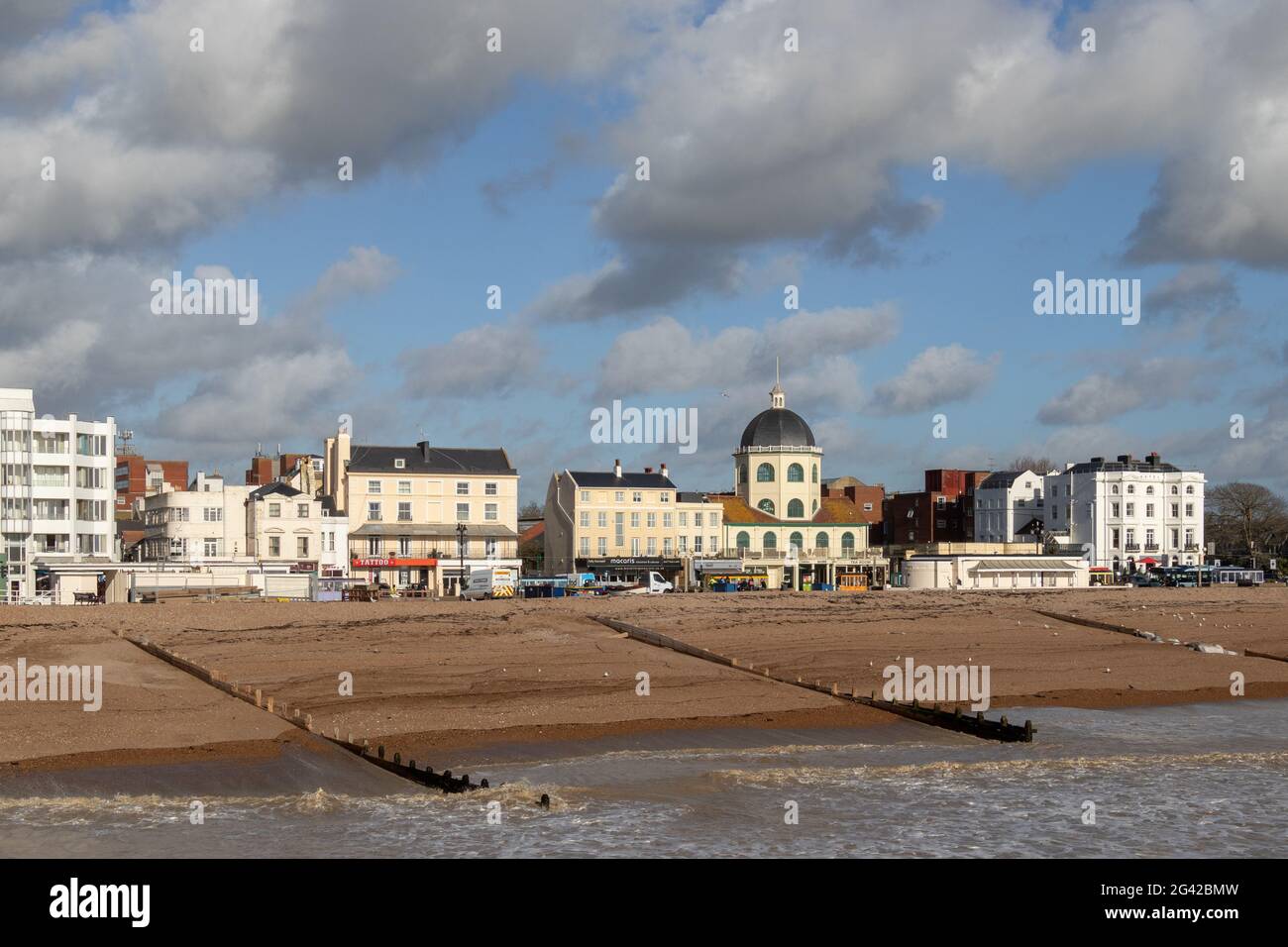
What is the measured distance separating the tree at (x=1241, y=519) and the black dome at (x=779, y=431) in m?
45.9

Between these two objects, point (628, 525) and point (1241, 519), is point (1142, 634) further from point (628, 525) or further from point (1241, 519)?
point (1241, 519)

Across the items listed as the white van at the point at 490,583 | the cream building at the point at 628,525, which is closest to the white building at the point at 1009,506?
the cream building at the point at 628,525

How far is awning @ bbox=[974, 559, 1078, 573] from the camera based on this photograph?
75.1 metres

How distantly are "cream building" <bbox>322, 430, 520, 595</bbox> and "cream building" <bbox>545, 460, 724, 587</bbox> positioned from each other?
4.41 metres

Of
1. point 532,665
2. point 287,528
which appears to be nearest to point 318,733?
point 532,665

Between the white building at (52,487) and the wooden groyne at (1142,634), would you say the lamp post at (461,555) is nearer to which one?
the white building at (52,487)

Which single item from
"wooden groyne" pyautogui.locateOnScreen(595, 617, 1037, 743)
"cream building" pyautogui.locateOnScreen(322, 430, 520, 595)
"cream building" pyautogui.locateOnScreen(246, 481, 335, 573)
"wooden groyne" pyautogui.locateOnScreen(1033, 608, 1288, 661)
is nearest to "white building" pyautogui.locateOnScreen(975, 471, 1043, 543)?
"cream building" pyautogui.locateOnScreen(322, 430, 520, 595)

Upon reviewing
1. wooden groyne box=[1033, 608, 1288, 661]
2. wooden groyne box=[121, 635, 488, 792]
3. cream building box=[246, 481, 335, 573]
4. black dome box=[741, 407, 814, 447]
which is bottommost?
wooden groyne box=[1033, 608, 1288, 661]

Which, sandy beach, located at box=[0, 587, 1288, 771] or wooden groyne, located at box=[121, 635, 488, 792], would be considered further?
sandy beach, located at box=[0, 587, 1288, 771]

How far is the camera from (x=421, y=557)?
2987 inches

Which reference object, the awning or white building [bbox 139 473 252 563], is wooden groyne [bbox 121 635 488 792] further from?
the awning
